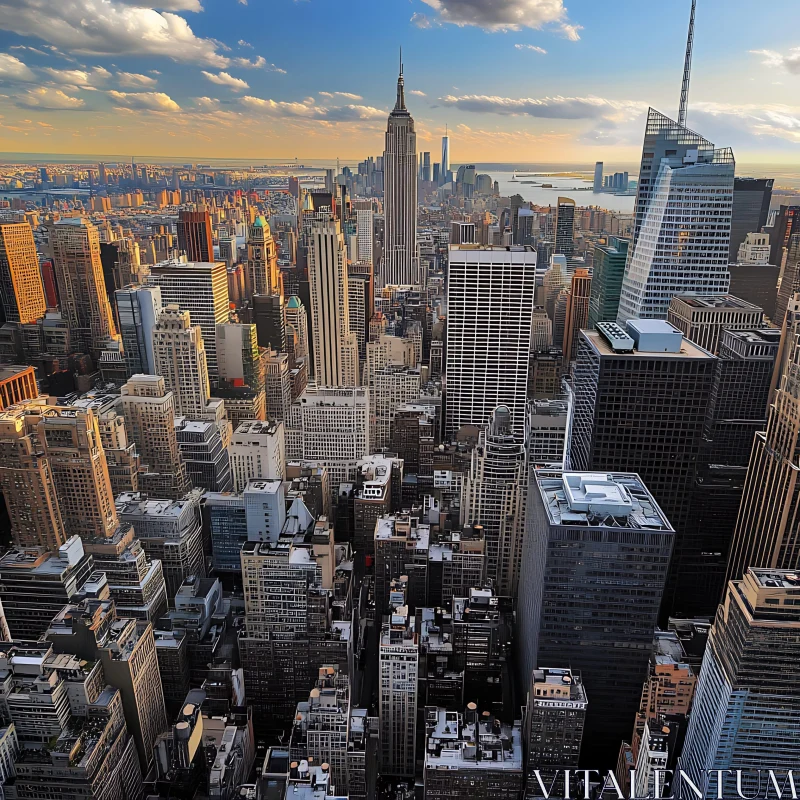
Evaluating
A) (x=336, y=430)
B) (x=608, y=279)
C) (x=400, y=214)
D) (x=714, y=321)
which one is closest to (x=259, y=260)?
(x=400, y=214)

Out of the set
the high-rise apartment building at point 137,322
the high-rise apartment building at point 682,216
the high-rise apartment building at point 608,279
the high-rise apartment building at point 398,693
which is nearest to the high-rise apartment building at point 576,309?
the high-rise apartment building at point 608,279

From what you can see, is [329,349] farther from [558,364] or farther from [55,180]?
[55,180]

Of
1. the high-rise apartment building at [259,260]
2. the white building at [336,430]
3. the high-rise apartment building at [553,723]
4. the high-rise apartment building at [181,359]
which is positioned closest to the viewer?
the high-rise apartment building at [553,723]

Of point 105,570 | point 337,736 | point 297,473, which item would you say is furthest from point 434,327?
point 337,736

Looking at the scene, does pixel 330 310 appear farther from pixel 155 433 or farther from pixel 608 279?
pixel 608 279

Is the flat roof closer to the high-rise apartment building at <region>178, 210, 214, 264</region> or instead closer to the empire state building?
the high-rise apartment building at <region>178, 210, 214, 264</region>

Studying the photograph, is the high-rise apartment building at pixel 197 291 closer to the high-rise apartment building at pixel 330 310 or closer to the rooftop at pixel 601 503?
the high-rise apartment building at pixel 330 310

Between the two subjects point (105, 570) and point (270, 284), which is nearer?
point (105, 570)
